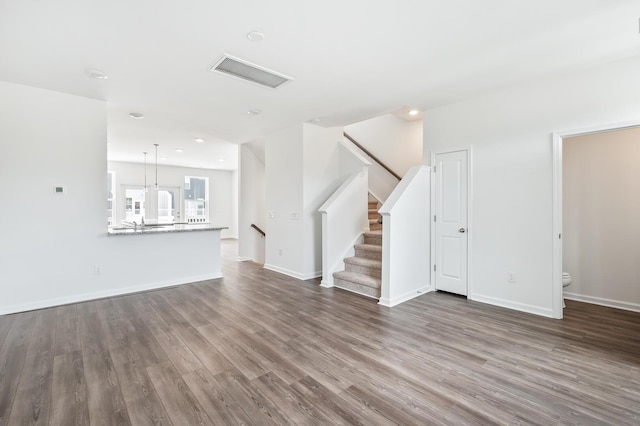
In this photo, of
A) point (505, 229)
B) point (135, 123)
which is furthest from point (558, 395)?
point (135, 123)

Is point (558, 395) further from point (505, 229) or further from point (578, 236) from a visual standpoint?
point (578, 236)

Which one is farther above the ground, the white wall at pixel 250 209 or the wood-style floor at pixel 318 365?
the white wall at pixel 250 209

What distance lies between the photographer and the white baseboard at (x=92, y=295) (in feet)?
11.5

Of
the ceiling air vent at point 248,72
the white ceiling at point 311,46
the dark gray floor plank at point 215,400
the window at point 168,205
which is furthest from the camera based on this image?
the window at point 168,205

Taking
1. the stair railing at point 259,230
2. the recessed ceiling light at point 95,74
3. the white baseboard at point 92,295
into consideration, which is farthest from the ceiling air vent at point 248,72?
the stair railing at point 259,230

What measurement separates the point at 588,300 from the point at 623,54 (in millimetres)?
2924

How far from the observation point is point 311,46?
262 cm

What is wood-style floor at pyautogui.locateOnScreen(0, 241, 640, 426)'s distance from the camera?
5.94ft

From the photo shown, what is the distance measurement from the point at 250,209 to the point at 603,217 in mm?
6231

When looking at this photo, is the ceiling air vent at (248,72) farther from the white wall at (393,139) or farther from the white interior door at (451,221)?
the white wall at (393,139)

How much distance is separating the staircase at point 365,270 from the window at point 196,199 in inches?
303

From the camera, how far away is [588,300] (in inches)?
152

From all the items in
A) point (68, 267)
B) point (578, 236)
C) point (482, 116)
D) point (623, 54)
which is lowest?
point (68, 267)

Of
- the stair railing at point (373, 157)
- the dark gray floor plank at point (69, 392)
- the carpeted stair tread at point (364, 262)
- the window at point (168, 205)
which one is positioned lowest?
the dark gray floor plank at point (69, 392)
